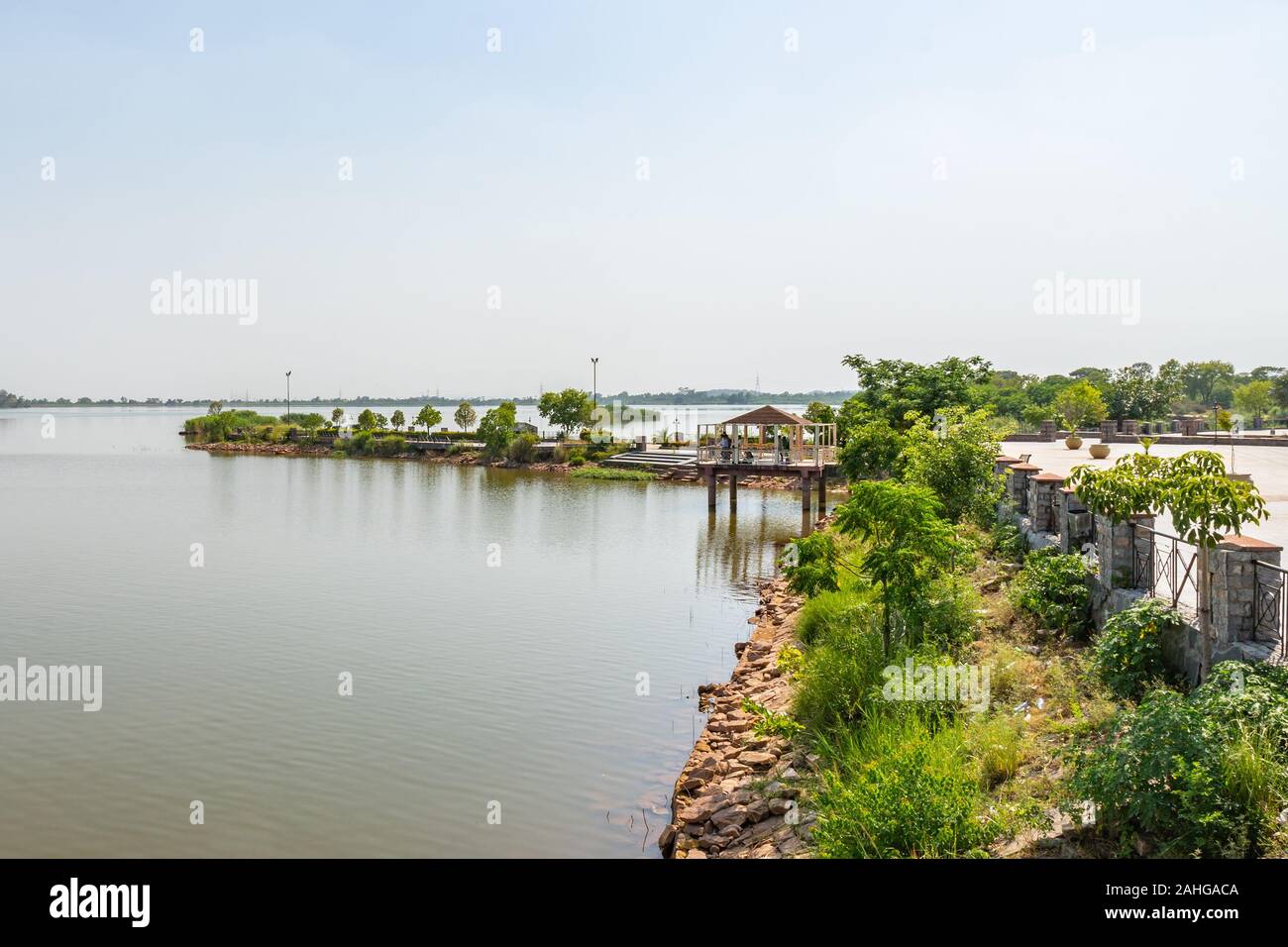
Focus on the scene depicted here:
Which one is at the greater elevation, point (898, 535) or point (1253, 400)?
point (1253, 400)

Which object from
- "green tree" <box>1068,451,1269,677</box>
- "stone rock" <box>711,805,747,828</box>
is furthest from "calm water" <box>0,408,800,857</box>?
"green tree" <box>1068,451,1269,677</box>

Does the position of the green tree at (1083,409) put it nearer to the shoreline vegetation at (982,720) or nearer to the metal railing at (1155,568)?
the shoreline vegetation at (982,720)

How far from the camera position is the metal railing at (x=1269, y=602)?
7973 mm

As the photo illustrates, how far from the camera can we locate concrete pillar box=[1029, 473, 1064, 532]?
15.1 m

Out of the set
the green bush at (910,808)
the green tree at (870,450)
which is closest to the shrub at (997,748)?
the green bush at (910,808)

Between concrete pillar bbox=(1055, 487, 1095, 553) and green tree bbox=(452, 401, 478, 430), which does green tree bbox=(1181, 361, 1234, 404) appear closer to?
green tree bbox=(452, 401, 478, 430)

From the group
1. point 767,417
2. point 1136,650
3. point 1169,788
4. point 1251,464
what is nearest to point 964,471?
point 1136,650

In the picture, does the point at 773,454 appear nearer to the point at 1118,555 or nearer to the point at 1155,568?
the point at 1118,555

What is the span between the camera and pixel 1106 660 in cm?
925

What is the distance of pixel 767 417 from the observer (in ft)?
123

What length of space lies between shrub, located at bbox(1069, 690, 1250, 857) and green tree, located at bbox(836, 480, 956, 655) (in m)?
4.91

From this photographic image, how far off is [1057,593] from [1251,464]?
62.7 feet
